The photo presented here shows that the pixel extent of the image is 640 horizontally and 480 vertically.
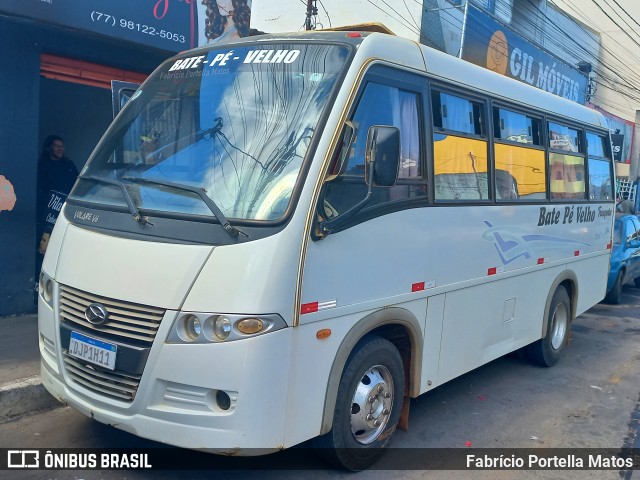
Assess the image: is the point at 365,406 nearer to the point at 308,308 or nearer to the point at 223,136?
the point at 308,308

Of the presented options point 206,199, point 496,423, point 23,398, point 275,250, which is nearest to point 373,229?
point 275,250

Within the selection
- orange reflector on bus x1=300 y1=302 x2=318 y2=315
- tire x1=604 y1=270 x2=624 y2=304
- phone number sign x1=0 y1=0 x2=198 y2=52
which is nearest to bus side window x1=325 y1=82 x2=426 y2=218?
orange reflector on bus x1=300 y1=302 x2=318 y2=315

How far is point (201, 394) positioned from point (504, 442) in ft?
9.43

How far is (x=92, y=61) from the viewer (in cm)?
775

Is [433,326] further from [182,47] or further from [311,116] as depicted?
[182,47]

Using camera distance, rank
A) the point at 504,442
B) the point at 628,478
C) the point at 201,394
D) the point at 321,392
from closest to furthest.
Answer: the point at 201,394 < the point at 321,392 < the point at 628,478 < the point at 504,442

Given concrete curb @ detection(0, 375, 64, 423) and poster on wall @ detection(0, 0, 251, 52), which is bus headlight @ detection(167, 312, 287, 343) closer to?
concrete curb @ detection(0, 375, 64, 423)

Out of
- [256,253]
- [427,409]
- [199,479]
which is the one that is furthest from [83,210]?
[427,409]

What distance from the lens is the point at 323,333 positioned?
386cm

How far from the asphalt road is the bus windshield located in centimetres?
175

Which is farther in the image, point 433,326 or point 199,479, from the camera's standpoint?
point 433,326

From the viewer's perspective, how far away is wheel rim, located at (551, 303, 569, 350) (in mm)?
7590

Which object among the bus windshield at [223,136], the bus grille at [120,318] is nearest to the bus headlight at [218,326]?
the bus grille at [120,318]

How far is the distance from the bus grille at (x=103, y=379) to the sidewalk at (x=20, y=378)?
128 centimetres
